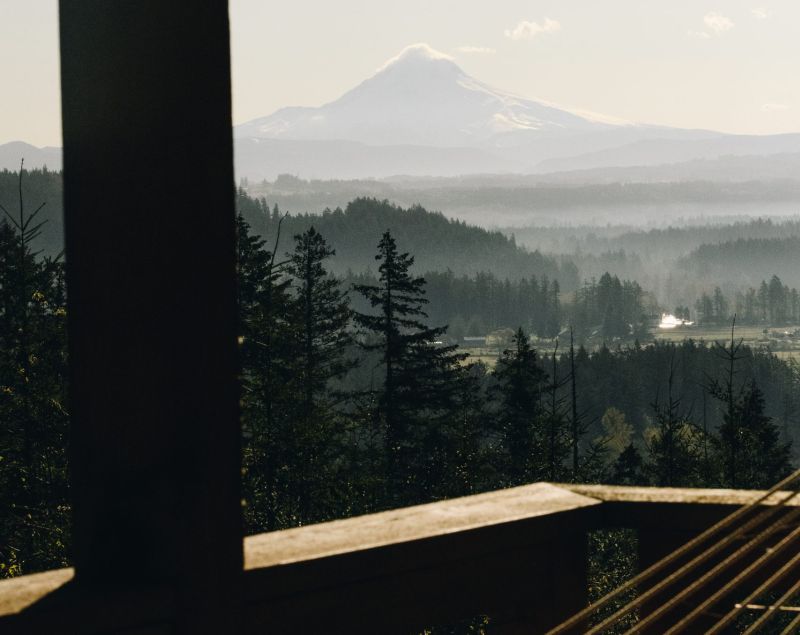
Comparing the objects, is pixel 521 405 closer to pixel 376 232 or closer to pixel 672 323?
pixel 376 232

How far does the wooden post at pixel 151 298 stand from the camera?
1.10 metres

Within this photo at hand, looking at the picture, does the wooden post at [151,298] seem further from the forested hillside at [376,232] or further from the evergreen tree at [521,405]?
the forested hillside at [376,232]

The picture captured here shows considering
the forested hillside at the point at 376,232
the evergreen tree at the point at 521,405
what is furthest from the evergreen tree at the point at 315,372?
the forested hillside at the point at 376,232

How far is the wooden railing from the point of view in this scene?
3.66 ft

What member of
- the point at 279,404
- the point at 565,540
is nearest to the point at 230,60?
the point at 565,540

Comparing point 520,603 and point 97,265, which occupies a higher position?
point 97,265

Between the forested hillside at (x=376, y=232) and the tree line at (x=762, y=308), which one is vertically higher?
the forested hillside at (x=376, y=232)

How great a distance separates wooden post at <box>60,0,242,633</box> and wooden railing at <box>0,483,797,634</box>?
46 millimetres

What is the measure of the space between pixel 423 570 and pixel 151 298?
0.52m

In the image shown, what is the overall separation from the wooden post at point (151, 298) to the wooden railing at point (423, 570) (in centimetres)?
5

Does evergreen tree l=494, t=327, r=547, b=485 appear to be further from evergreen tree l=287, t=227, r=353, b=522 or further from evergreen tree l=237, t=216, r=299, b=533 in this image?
evergreen tree l=237, t=216, r=299, b=533

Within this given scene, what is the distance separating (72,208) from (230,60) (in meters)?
0.25

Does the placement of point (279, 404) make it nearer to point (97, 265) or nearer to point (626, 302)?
point (97, 265)

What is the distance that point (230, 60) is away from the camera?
3.84 ft
